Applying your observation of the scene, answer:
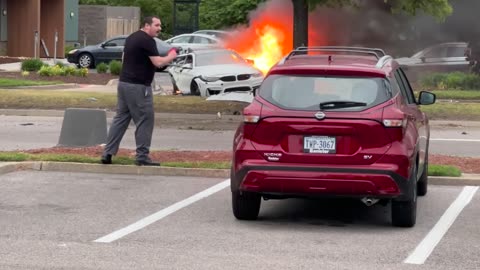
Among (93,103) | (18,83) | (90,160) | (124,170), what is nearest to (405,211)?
(124,170)

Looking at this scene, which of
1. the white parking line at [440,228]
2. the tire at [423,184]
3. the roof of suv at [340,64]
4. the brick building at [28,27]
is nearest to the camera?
the white parking line at [440,228]

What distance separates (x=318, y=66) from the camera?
8.77m

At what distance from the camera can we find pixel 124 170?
38.5ft

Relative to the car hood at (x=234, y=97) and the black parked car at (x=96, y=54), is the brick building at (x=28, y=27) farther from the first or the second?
the car hood at (x=234, y=97)

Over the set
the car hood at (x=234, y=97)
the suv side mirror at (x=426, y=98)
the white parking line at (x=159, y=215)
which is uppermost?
the suv side mirror at (x=426, y=98)

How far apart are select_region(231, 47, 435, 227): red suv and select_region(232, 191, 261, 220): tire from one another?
0.02m

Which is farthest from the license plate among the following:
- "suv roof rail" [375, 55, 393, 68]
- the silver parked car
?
the silver parked car

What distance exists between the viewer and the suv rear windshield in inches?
335

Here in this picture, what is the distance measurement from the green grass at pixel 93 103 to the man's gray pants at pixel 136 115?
9010 mm

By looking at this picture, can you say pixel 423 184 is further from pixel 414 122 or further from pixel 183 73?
pixel 183 73

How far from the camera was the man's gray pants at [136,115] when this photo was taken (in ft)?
37.5

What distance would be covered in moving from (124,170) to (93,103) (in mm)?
10369

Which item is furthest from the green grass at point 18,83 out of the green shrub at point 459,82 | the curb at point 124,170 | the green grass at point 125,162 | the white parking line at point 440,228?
the white parking line at point 440,228

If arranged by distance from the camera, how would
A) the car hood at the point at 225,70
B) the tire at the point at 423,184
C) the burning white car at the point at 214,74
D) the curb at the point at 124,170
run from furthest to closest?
the car hood at the point at 225,70 → the burning white car at the point at 214,74 → the curb at the point at 124,170 → the tire at the point at 423,184
